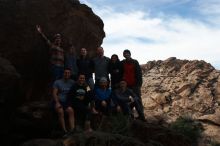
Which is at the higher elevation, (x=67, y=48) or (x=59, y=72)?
(x=67, y=48)

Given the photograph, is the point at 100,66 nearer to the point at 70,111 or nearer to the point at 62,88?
the point at 62,88

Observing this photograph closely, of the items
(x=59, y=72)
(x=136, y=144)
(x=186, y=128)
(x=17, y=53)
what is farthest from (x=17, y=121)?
(x=186, y=128)

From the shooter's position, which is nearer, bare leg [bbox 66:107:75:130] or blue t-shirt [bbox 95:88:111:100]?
bare leg [bbox 66:107:75:130]

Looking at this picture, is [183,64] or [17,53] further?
[183,64]

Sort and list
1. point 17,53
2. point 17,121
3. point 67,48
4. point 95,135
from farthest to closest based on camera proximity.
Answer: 1. point 67,48
2. point 17,53
3. point 17,121
4. point 95,135

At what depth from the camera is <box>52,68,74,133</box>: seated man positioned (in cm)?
1508

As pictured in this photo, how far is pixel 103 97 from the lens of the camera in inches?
658

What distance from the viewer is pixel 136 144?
1395 centimetres

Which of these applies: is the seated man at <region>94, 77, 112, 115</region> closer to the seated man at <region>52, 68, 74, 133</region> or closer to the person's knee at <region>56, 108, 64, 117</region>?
the seated man at <region>52, 68, 74, 133</region>

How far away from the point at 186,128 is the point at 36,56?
7.41 meters

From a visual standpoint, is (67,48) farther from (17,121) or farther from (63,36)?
(17,121)

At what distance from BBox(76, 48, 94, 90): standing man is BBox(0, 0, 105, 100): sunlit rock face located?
7.55 feet

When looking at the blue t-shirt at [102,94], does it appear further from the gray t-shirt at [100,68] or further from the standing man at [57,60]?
the standing man at [57,60]

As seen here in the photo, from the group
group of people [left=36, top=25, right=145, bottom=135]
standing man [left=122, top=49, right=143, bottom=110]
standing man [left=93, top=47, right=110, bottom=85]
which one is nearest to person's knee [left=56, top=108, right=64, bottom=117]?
group of people [left=36, top=25, right=145, bottom=135]
